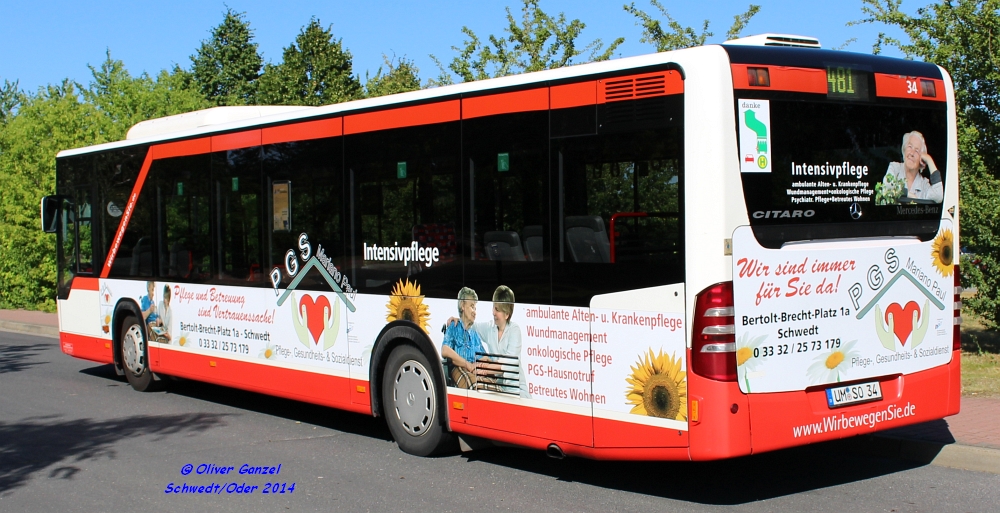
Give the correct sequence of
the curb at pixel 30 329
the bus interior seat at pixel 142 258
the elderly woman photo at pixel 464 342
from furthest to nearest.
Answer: the curb at pixel 30 329 < the bus interior seat at pixel 142 258 < the elderly woman photo at pixel 464 342

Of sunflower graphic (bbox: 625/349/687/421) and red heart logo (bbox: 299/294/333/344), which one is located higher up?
red heart logo (bbox: 299/294/333/344)

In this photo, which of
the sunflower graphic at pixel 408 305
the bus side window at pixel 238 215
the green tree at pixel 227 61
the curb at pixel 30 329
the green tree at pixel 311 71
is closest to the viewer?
the sunflower graphic at pixel 408 305

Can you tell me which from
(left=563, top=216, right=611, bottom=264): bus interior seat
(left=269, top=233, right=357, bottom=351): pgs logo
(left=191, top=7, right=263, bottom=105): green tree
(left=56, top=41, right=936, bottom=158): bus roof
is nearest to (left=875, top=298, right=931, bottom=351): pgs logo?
(left=56, top=41, right=936, bottom=158): bus roof

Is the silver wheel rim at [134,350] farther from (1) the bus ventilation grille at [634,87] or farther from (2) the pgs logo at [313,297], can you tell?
(1) the bus ventilation grille at [634,87]

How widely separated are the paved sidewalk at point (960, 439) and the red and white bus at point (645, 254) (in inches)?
18.7

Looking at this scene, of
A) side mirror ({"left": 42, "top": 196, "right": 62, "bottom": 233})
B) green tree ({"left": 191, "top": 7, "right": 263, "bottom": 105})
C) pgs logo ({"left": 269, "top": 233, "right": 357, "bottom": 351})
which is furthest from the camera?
green tree ({"left": 191, "top": 7, "right": 263, "bottom": 105})

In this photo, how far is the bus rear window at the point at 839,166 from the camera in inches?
246

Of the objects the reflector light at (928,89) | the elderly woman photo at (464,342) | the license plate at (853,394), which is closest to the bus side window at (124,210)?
the elderly woman photo at (464,342)

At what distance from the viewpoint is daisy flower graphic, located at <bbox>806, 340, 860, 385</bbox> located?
21.3ft

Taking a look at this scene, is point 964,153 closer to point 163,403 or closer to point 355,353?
point 355,353

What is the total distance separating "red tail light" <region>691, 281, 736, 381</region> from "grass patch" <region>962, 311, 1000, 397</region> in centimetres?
481

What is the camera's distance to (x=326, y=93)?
35.7m

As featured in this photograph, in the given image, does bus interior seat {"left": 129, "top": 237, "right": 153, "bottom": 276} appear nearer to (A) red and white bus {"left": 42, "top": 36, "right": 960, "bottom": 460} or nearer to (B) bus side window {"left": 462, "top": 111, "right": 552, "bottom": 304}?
(A) red and white bus {"left": 42, "top": 36, "right": 960, "bottom": 460}

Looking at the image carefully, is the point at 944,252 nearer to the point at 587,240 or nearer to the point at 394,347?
the point at 587,240
